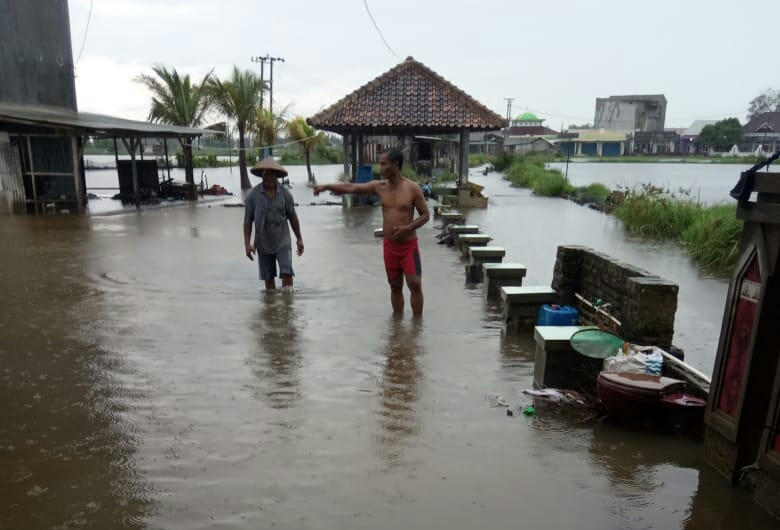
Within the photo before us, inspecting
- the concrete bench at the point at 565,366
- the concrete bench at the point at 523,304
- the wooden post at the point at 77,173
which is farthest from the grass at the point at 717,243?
the wooden post at the point at 77,173

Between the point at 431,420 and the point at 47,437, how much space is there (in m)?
2.39

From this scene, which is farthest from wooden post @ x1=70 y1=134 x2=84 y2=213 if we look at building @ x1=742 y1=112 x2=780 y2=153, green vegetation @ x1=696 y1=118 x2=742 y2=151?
green vegetation @ x1=696 y1=118 x2=742 y2=151

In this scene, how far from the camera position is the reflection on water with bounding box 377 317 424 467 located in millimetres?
3432

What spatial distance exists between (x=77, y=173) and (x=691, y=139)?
257 feet

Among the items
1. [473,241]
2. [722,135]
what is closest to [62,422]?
[473,241]

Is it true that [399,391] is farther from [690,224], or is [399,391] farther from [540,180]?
[540,180]

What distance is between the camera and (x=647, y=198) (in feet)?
50.6

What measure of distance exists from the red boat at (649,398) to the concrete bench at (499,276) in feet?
11.7

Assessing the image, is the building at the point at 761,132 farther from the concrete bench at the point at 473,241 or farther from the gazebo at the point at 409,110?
the concrete bench at the point at 473,241

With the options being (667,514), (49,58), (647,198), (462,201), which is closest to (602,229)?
(647,198)

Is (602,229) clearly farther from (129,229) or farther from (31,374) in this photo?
(31,374)

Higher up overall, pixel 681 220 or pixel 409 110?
pixel 409 110

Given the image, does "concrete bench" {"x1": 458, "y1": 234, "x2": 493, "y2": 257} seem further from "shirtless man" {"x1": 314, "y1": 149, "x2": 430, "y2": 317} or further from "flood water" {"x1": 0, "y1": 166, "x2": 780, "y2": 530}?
"shirtless man" {"x1": 314, "y1": 149, "x2": 430, "y2": 317}

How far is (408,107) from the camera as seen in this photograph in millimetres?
18438
